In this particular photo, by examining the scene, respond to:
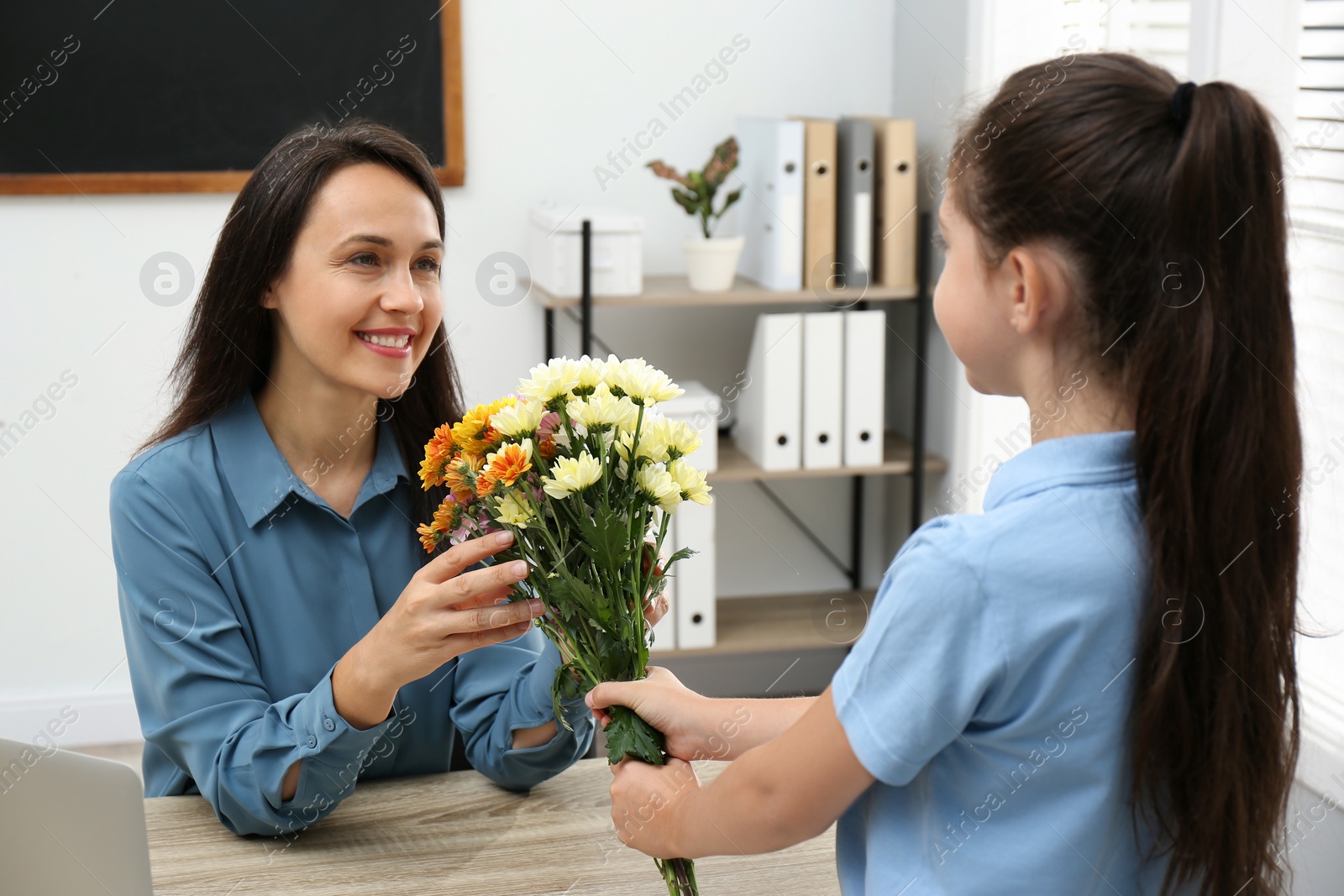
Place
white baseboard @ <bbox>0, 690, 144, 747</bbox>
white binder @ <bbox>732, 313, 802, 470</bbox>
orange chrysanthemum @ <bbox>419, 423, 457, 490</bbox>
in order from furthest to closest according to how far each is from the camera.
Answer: white baseboard @ <bbox>0, 690, 144, 747</bbox> → white binder @ <bbox>732, 313, 802, 470</bbox> → orange chrysanthemum @ <bbox>419, 423, 457, 490</bbox>

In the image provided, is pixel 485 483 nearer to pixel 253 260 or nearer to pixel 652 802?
pixel 652 802

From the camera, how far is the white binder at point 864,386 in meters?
3.16

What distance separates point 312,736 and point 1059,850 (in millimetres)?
758

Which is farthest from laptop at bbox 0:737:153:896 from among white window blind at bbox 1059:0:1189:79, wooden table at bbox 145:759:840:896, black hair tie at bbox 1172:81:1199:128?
white window blind at bbox 1059:0:1189:79

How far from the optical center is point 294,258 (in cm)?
149

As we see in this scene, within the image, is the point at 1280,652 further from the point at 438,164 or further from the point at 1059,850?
the point at 438,164

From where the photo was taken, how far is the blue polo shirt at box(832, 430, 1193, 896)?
0.78m

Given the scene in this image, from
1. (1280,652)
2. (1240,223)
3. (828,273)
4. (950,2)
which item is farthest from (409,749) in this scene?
(950,2)

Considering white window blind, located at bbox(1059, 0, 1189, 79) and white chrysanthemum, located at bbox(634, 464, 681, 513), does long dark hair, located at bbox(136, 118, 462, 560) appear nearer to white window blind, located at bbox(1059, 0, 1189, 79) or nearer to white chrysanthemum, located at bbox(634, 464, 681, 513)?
white chrysanthemum, located at bbox(634, 464, 681, 513)

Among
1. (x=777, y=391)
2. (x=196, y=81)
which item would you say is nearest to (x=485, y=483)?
(x=777, y=391)

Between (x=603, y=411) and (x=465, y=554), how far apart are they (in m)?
0.21

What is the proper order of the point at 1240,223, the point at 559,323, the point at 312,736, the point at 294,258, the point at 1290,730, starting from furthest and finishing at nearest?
the point at 559,323, the point at 294,258, the point at 312,736, the point at 1290,730, the point at 1240,223

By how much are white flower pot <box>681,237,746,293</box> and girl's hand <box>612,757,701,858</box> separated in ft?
7.10

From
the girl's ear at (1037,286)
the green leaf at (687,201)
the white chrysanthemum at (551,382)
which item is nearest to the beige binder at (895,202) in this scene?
the green leaf at (687,201)
